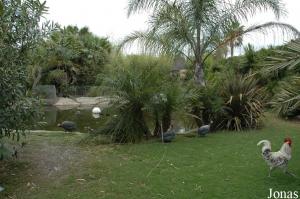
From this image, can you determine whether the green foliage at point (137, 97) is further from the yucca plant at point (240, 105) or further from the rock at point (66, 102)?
the rock at point (66, 102)

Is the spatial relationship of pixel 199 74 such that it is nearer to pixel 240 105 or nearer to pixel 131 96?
pixel 240 105

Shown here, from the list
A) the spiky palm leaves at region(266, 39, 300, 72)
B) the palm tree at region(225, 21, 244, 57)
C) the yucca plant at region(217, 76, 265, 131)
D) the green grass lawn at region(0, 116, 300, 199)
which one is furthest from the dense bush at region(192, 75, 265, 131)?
the spiky palm leaves at region(266, 39, 300, 72)

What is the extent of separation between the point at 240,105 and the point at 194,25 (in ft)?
7.99

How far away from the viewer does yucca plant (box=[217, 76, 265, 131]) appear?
10.3m

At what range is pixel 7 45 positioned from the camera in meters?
5.43

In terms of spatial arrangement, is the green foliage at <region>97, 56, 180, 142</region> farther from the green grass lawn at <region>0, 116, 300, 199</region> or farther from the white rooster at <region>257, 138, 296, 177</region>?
the white rooster at <region>257, 138, 296, 177</region>

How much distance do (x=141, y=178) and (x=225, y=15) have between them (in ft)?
23.3

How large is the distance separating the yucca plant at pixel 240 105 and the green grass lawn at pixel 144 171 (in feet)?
6.71

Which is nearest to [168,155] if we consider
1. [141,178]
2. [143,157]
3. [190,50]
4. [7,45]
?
[143,157]

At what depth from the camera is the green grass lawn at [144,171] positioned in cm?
507

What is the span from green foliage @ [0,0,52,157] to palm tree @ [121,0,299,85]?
17.1 ft

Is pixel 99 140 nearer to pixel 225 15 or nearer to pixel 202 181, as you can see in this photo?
pixel 202 181

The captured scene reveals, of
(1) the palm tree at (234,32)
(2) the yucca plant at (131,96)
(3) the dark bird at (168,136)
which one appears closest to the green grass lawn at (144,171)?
(3) the dark bird at (168,136)

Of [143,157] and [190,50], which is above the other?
[190,50]
